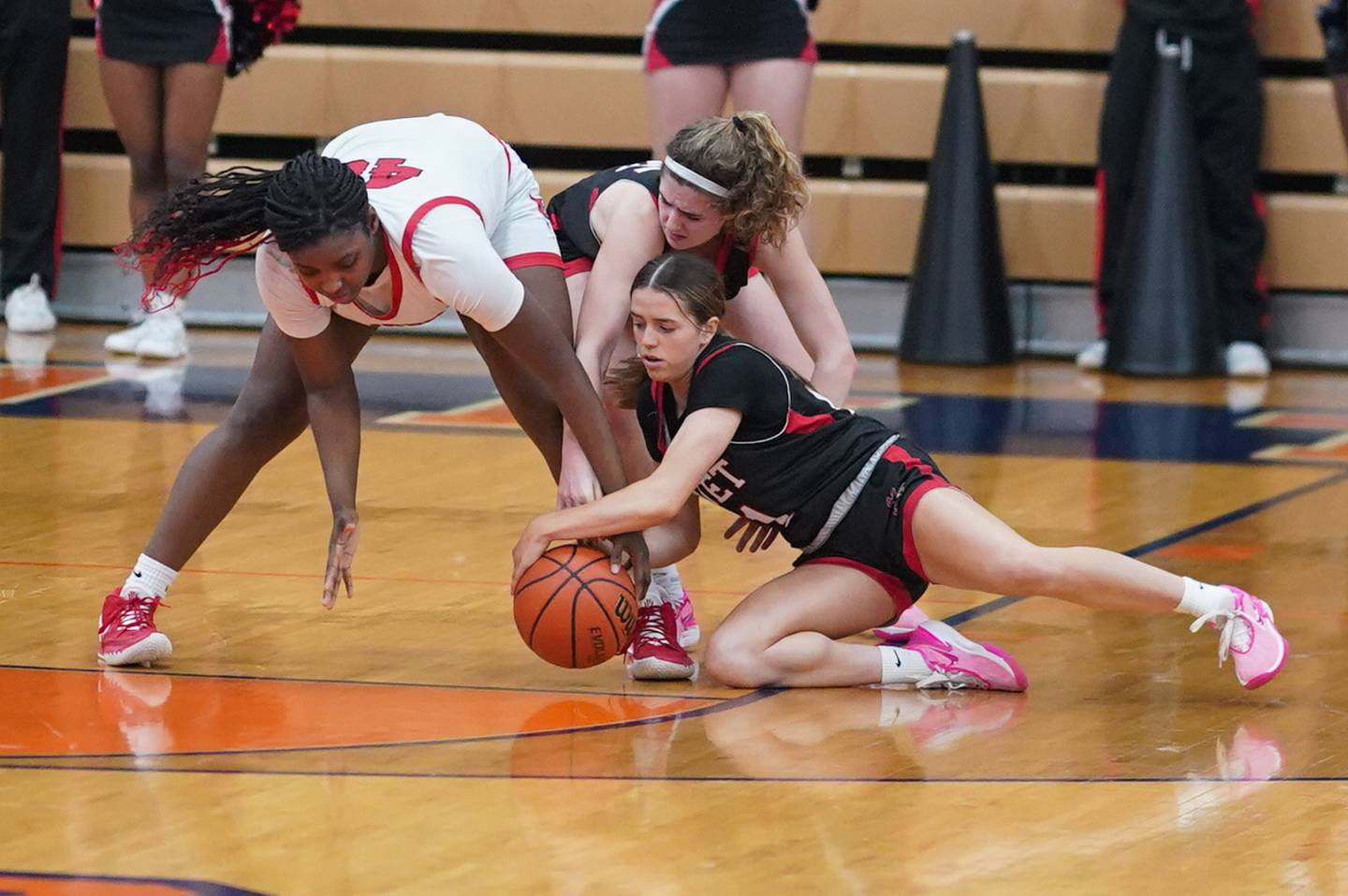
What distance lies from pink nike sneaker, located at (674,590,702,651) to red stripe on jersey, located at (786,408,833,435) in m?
0.52

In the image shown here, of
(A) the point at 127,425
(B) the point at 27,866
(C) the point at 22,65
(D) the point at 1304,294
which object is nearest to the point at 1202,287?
(D) the point at 1304,294

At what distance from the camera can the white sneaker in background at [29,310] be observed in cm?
885

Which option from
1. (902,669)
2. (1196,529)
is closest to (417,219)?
(902,669)

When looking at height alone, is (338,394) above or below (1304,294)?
above

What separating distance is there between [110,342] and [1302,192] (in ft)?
16.3

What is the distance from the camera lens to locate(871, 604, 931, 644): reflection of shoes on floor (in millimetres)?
4262

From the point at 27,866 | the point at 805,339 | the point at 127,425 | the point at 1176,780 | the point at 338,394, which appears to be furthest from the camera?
the point at 127,425

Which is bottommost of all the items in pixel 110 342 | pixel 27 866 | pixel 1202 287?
pixel 110 342

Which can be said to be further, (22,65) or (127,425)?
(22,65)

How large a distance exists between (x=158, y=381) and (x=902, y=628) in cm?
403

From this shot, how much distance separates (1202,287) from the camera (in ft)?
27.9

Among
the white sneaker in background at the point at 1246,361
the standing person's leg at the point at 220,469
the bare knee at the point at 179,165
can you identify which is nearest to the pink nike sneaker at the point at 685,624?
the standing person's leg at the point at 220,469

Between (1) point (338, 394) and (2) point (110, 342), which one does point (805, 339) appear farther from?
(2) point (110, 342)

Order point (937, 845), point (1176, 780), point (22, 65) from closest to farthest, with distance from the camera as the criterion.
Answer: point (937, 845)
point (1176, 780)
point (22, 65)
